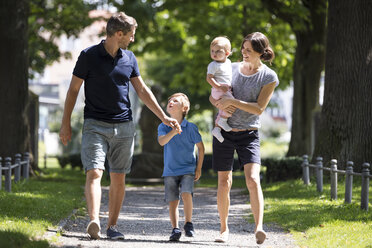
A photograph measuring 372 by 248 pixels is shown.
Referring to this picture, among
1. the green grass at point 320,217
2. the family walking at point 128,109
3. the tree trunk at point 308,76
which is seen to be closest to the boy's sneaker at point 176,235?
the family walking at point 128,109

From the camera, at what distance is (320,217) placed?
29.6 feet

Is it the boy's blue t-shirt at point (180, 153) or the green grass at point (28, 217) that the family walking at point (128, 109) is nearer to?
the boy's blue t-shirt at point (180, 153)

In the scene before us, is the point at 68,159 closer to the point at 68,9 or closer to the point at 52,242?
the point at 68,9

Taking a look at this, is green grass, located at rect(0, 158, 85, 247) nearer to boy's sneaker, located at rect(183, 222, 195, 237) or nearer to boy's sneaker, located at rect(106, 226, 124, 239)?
boy's sneaker, located at rect(106, 226, 124, 239)

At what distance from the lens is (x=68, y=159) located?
81.7 feet

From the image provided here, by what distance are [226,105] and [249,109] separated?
22 centimetres

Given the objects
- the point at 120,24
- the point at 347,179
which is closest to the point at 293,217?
the point at 347,179

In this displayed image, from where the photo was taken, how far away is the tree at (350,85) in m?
13.7

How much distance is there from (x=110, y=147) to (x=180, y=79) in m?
23.8

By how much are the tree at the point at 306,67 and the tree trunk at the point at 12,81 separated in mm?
7474

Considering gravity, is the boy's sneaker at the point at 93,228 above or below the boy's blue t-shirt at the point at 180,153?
below

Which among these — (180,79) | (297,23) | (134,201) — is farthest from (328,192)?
(180,79)

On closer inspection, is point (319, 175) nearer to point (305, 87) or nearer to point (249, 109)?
point (249, 109)

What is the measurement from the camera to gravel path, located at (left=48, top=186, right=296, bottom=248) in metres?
6.66
